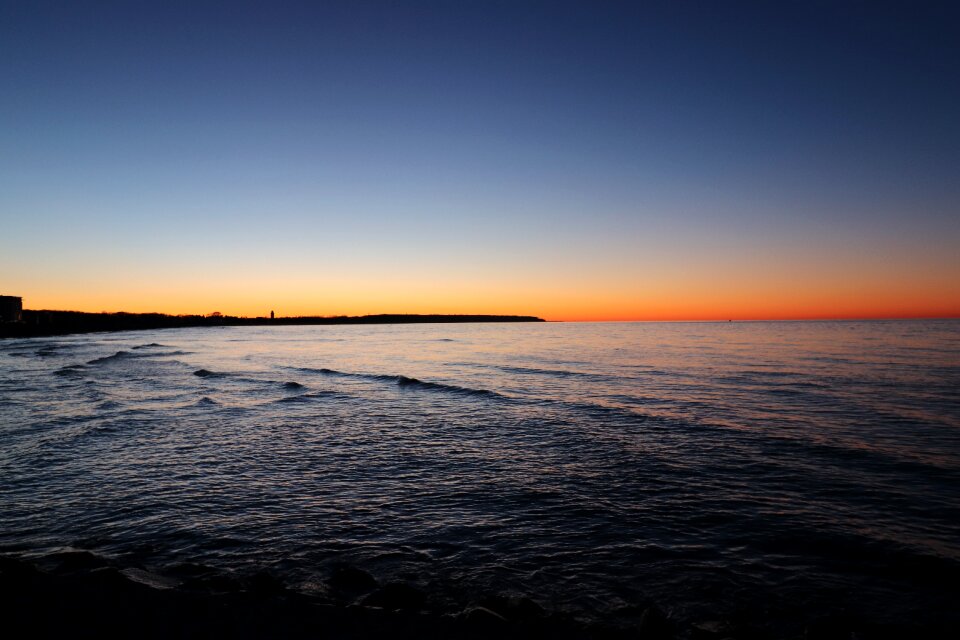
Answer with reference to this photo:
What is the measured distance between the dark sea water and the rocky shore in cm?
31

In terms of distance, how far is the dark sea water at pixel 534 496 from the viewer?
6.74 meters

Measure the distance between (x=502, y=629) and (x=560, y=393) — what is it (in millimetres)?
20898

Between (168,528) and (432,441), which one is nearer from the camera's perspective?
(168,528)

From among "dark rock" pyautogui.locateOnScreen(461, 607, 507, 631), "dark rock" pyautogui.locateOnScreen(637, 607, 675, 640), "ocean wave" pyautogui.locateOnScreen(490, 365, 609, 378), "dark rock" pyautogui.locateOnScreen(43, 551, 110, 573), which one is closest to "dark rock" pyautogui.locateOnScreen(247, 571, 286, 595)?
"dark rock" pyautogui.locateOnScreen(43, 551, 110, 573)

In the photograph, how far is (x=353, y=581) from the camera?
20.7 ft

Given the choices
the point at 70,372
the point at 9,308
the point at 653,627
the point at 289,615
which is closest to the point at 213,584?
the point at 289,615

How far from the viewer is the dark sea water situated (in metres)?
6.74

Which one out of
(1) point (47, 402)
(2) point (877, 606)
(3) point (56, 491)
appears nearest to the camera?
(2) point (877, 606)

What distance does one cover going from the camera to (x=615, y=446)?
14.5 metres

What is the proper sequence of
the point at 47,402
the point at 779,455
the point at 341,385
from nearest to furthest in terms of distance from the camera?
1. the point at 779,455
2. the point at 47,402
3. the point at 341,385

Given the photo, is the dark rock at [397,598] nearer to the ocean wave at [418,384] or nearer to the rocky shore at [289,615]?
the rocky shore at [289,615]

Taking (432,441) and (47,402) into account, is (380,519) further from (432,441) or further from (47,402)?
(47,402)

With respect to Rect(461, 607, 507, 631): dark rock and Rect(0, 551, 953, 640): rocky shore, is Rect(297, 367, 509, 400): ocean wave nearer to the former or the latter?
Rect(0, 551, 953, 640): rocky shore

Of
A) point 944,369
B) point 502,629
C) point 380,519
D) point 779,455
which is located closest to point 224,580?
point 380,519
